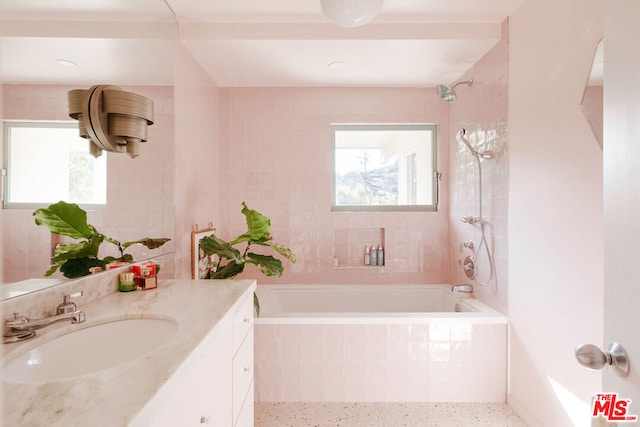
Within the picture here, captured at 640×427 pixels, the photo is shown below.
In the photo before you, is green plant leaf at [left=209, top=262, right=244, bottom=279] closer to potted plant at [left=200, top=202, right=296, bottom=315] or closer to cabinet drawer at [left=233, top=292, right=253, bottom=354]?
potted plant at [left=200, top=202, right=296, bottom=315]

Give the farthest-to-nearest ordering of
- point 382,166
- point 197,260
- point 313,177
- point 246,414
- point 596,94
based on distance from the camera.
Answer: point 382,166
point 313,177
point 197,260
point 246,414
point 596,94

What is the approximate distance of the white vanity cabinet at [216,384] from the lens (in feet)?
2.36

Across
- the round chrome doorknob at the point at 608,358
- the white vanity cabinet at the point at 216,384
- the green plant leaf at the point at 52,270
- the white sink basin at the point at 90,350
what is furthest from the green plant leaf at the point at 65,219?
the round chrome doorknob at the point at 608,358

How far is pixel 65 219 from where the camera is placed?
1.10 meters

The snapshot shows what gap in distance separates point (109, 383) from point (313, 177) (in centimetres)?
244

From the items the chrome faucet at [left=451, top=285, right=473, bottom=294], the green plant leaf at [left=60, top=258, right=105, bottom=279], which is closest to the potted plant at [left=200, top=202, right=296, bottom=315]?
the green plant leaf at [left=60, top=258, right=105, bottom=279]

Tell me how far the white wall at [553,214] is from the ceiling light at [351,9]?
2.99ft

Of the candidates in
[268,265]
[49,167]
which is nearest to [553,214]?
[268,265]

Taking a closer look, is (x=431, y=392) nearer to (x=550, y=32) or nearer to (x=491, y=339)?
(x=491, y=339)

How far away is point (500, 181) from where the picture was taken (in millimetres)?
2117

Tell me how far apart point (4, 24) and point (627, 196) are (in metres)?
1.56

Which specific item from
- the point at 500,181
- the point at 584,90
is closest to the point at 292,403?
the point at 500,181

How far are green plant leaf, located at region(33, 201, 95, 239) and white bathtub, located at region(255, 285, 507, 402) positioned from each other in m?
1.18

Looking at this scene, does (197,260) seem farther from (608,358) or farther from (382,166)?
(608,358)
